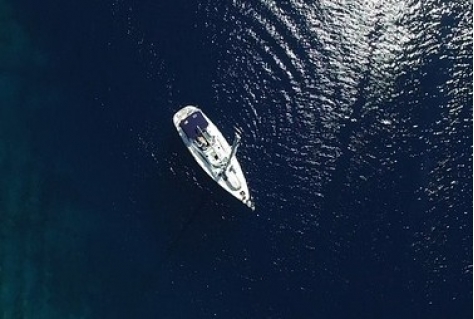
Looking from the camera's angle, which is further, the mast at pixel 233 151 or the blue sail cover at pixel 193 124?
the blue sail cover at pixel 193 124

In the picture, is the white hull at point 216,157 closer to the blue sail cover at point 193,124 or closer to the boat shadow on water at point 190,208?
the blue sail cover at point 193,124

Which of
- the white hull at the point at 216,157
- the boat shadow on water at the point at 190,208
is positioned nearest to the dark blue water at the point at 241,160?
the boat shadow on water at the point at 190,208

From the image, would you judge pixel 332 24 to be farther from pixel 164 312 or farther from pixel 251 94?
pixel 164 312

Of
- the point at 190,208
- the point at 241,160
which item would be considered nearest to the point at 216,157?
the point at 241,160

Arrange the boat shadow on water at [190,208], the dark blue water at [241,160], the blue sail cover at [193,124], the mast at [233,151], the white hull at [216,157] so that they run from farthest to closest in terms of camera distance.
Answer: the blue sail cover at [193,124], the white hull at [216,157], the boat shadow on water at [190,208], the dark blue water at [241,160], the mast at [233,151]

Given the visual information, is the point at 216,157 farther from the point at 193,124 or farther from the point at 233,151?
the point at 193,124

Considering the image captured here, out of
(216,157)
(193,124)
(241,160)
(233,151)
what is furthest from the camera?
(241,160)

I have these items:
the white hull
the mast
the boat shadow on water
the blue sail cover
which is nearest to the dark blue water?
the boat shadow on water
